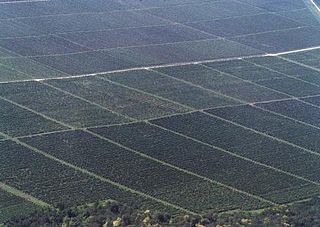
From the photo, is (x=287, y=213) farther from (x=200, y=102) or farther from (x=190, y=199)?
(x=200, y=102)

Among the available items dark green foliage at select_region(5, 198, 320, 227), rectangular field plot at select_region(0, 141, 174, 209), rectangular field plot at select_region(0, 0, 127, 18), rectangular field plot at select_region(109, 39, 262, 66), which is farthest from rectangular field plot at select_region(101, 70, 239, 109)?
rectangular field plot at select_region(0, 0, 127, 18)

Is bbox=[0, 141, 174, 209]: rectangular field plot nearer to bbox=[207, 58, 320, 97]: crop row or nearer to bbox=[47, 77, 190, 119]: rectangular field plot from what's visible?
bbox=[47, 77, 190, 119]: rectangular field plot

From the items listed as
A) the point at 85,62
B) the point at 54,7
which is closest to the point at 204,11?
the point at 54,7

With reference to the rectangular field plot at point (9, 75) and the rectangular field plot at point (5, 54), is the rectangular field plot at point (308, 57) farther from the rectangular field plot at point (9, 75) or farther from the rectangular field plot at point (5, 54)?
the rectangular field plot at point (5, 54)

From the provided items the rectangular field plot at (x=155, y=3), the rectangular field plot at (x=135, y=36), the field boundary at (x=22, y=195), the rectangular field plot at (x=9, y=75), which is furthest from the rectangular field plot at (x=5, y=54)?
the field boundary at (x=22, y=195)

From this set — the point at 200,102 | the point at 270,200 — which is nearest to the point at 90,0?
the point at 200,102

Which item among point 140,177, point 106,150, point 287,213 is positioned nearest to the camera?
point 287,213
